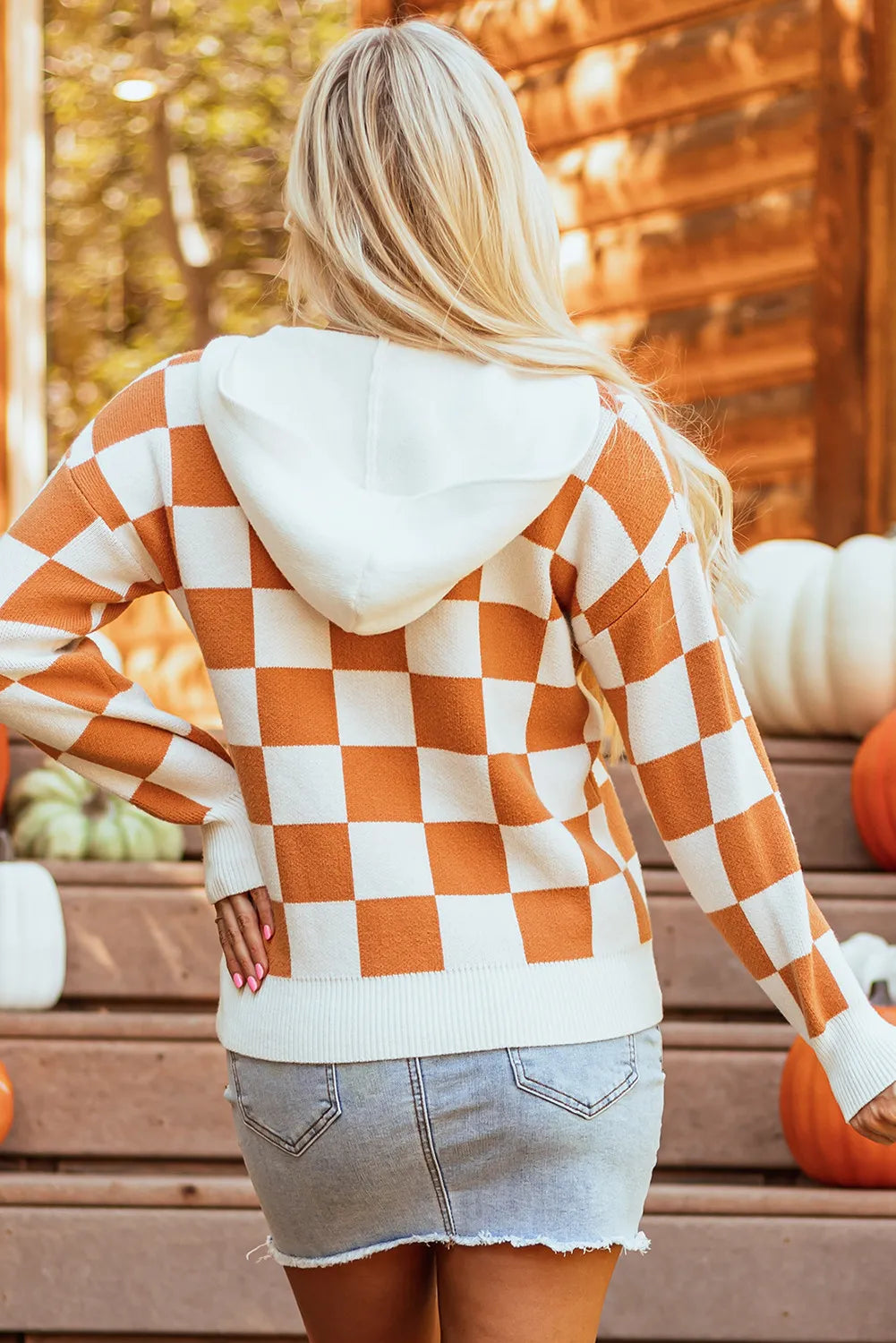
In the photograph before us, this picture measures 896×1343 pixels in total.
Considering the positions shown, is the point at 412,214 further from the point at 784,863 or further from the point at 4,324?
the point at 4,324

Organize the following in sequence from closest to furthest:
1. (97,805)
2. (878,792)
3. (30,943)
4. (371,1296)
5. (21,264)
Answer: (371,1296) → (30,943) → (878,792) → (97,805) → (21,264)

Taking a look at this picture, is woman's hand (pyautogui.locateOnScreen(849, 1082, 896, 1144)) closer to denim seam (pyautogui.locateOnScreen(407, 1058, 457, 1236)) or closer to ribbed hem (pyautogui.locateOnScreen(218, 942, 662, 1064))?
ribbed hem (pyautogui.locateOnScreen(218, 942, 662, 1064))

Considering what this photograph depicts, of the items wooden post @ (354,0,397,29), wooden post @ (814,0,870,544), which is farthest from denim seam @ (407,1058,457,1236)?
wooden post @ (354,0,397,29)

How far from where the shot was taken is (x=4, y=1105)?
2477 millimetres

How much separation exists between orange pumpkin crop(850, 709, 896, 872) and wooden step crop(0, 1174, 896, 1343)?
104 cm

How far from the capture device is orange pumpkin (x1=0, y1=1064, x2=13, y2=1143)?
2.47 metres

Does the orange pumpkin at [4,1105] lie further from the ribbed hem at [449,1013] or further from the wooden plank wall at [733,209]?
the wooden plank wall at [733,209]

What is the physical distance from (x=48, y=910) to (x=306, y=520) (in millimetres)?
1905

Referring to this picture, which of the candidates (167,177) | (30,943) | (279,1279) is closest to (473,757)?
(279,1279)

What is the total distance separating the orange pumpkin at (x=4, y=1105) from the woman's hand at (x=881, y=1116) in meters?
1.66

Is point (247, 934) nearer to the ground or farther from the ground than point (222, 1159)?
farther from the ground

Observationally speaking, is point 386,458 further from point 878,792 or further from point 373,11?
point 373,11

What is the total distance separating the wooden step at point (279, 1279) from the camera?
7.43 feet

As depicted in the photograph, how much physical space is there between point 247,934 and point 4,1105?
4.80 feet
